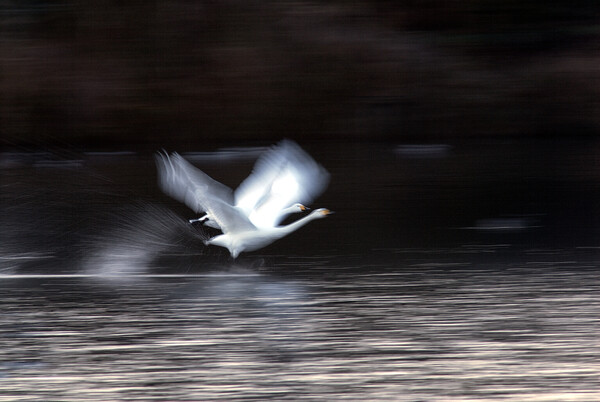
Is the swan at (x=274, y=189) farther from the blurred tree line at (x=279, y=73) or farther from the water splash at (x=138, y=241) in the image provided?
the blurred tree line at (x=279, y=73)

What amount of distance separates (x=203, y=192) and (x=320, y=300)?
1.05 m

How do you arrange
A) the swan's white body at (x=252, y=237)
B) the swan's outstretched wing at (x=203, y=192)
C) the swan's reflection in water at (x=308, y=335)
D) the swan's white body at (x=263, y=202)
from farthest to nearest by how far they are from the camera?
the swan's white body at (x=252, y=237) < the swan's white body at (x=263, y=202) < the swan's outstretched wing at (x=203, y=192) < the swan's reflection in water at (x=308, y=335)

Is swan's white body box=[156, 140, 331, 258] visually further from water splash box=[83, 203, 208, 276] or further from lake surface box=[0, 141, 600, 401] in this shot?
water splash box=[83, 203, 208, 276]

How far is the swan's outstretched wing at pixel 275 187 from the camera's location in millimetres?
8352

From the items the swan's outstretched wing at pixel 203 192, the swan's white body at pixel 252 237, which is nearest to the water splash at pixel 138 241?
the swan's white body at pixel 252 237

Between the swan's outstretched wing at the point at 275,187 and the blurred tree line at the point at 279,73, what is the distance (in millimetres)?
12890

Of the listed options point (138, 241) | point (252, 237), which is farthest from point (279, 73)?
point (252, 237)

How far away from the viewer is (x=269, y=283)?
324 inches

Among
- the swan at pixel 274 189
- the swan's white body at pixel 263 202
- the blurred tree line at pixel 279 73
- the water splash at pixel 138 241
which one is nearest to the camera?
the swan's white body at pixel 263 202

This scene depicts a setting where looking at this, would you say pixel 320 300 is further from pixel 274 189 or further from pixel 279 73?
pixel 279 73

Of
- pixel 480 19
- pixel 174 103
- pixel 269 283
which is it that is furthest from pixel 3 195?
pixel 480 19

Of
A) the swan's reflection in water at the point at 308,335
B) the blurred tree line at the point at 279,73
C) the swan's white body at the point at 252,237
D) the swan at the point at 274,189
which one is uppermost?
the blurred tree line at the point at 279,73

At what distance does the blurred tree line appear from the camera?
21.6 meters

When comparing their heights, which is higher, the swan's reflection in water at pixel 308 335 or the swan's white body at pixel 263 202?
the swan's white body at pixel 263 202
